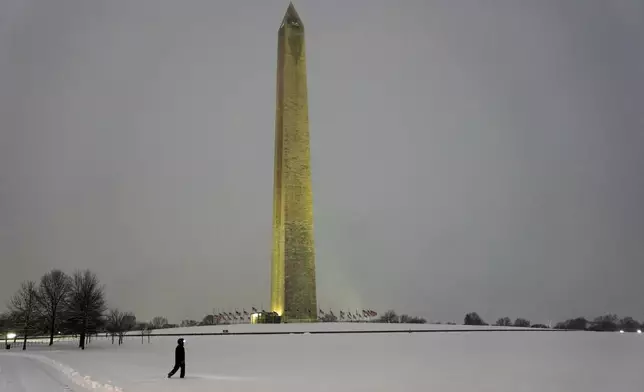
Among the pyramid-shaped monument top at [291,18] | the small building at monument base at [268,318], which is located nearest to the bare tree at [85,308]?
the small building at monument base at [268,318]

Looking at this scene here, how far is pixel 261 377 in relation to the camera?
11766mm

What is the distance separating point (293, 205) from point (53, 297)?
16.1 metres

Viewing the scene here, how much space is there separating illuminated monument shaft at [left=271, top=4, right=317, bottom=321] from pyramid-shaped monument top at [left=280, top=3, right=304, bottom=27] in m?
2.34

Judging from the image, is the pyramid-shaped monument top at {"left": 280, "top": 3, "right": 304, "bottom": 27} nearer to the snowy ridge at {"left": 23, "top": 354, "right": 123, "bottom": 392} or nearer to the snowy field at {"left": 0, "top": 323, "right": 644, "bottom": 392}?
the snowy field at {"left": 0, "top": 323, "right": 644, "bottom": 392}

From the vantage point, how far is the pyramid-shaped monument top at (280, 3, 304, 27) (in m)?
45.1

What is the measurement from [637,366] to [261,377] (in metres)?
9.35

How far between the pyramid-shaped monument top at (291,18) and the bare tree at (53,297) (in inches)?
954

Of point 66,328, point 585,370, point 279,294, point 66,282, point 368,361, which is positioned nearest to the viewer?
point 585,370

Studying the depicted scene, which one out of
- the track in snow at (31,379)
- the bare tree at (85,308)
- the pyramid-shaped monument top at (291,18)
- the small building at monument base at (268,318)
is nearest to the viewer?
the track in snow at (31,379)

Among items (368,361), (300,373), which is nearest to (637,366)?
(368,361)

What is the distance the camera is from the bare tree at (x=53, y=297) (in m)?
33.9

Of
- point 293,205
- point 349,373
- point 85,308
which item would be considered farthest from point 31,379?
point 293,205

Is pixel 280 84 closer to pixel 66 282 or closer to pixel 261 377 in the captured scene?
pixel 66 282

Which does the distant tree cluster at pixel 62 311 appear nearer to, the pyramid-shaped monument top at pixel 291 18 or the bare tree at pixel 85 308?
the bare tree at pixel 85 308
